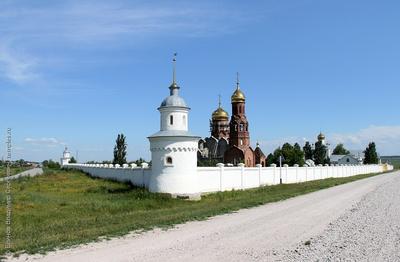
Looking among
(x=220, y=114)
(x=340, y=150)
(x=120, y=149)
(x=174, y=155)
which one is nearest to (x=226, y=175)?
(x=174, y=155)

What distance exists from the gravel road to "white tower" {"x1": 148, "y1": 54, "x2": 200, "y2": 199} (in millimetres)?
7722

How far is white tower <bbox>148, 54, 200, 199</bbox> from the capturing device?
24016 mm

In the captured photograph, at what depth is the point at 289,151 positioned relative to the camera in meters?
85.6

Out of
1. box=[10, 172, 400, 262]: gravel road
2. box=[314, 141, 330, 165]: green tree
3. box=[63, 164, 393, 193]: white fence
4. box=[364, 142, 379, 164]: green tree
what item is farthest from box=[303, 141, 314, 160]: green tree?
box=[10, 172, 400, 262]: gravel road

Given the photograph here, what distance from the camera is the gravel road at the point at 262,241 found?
31.1ft

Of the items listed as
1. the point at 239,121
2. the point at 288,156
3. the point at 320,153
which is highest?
the point at 239,121

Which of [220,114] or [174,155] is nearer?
[174,155]

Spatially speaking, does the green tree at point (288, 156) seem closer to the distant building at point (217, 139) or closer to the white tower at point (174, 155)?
the distant building at point (217, 139)

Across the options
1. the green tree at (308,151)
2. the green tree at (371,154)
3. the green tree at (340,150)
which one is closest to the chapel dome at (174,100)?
the green tree at (308,151)

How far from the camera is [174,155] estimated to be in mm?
24062

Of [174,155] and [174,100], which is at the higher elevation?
[174,100]

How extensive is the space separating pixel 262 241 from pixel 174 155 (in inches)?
517

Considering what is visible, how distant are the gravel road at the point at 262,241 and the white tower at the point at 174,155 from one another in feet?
25.3

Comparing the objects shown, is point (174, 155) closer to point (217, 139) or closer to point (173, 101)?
point (173, 101)
